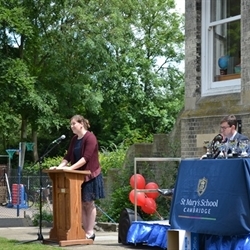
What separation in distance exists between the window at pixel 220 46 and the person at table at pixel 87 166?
2836 mm

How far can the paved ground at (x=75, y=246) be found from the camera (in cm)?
974

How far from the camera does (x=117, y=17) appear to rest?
33.5m

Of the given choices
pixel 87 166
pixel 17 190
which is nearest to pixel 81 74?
pixel 17 190

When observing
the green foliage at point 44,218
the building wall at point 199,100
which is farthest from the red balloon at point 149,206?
the green foliage at point 44,218

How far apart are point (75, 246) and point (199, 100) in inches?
150

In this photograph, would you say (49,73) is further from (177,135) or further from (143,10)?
(177,135)

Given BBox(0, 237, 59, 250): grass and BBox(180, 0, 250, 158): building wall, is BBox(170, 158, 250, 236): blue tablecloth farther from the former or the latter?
BBox(180, 0, 250, 158): building wall

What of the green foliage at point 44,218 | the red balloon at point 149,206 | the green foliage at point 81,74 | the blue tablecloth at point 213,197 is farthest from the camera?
the green foliage at point 81,74

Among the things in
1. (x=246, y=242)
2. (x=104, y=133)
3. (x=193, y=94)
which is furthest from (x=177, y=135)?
(x=104, y=133)

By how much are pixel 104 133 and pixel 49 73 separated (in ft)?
19.7

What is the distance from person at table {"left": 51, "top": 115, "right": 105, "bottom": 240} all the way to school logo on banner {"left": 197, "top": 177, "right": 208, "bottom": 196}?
2606 mm

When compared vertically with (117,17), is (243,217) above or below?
below

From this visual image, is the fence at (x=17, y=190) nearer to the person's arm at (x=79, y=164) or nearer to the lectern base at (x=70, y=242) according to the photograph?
the lectern base at (x=70, y=242)

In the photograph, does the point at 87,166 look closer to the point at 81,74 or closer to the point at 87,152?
the point at 87,152
